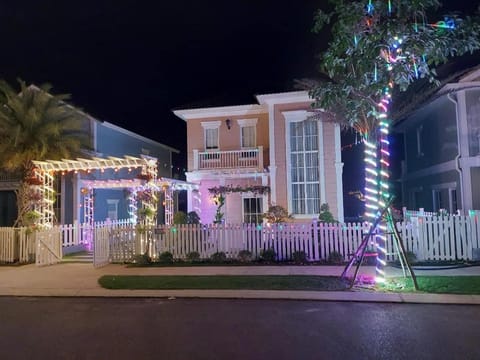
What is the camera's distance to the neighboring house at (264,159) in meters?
16.2

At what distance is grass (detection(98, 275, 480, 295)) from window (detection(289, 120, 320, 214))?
7041mm

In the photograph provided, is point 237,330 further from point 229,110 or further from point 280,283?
point 229,110

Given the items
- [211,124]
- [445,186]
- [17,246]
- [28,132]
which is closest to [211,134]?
[211,124]

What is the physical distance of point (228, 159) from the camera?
60.2ft

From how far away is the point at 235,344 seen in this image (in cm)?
532

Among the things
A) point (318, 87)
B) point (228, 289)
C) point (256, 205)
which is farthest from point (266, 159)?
point (228, 289)

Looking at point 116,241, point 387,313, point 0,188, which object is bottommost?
point 387,313

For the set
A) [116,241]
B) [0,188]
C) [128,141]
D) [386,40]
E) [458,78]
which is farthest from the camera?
[128,141]

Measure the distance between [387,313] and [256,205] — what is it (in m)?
11.9

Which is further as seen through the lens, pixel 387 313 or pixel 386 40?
pixel 386 40

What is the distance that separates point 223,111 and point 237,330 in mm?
13785

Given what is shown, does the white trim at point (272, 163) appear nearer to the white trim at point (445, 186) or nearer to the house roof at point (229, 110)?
the house roof at point (229, 110)

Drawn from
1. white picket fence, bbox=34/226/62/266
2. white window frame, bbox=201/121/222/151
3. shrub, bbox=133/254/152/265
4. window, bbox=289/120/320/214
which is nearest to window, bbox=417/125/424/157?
window, bbox=289/120/320/214

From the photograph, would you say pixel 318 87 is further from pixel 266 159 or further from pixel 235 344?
pixel 266 159
